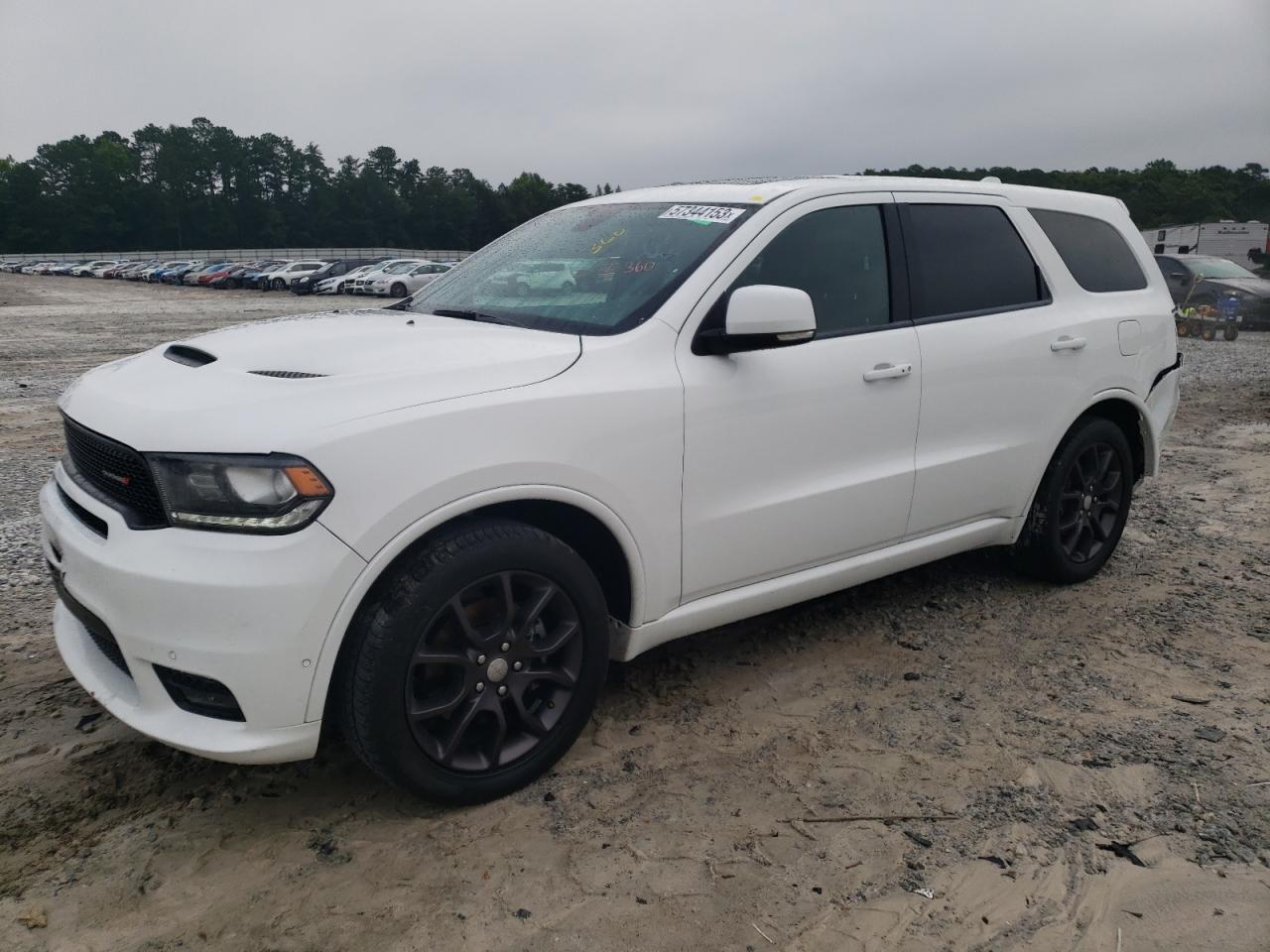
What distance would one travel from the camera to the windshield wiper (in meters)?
3.34

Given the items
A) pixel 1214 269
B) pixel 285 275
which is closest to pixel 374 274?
pixel 285 275

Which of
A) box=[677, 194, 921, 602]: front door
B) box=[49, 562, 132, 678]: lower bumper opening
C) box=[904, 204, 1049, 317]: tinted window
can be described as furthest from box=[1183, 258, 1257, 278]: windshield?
box=[49, 562, 132, 678]: lower bumper opening

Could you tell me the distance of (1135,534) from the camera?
555 cm

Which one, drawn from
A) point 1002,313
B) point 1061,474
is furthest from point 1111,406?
point 1002,313

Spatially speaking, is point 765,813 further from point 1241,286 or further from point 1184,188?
point 1184,188

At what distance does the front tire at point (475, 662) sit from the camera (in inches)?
101

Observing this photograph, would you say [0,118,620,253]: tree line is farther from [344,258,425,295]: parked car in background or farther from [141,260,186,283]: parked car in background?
[344,258,425,295]: parked car in background

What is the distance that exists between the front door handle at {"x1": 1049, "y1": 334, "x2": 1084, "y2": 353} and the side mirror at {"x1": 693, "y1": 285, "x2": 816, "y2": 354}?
1647mm

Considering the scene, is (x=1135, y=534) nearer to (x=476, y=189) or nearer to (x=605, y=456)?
(x=605, y=456)

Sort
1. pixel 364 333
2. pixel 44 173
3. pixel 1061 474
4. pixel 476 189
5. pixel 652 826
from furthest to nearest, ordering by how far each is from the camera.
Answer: pixel 476 189 < pixel 44 173 < pixel 1061 474 < pixel 364 333 < pixel 652 826

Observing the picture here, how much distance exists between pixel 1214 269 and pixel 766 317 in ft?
59.8

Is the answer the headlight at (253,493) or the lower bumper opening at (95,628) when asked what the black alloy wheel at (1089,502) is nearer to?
the headlight at (253,493)

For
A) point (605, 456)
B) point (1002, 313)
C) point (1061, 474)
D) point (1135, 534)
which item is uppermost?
point (1002, 313)

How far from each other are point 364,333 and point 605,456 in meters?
0.90
